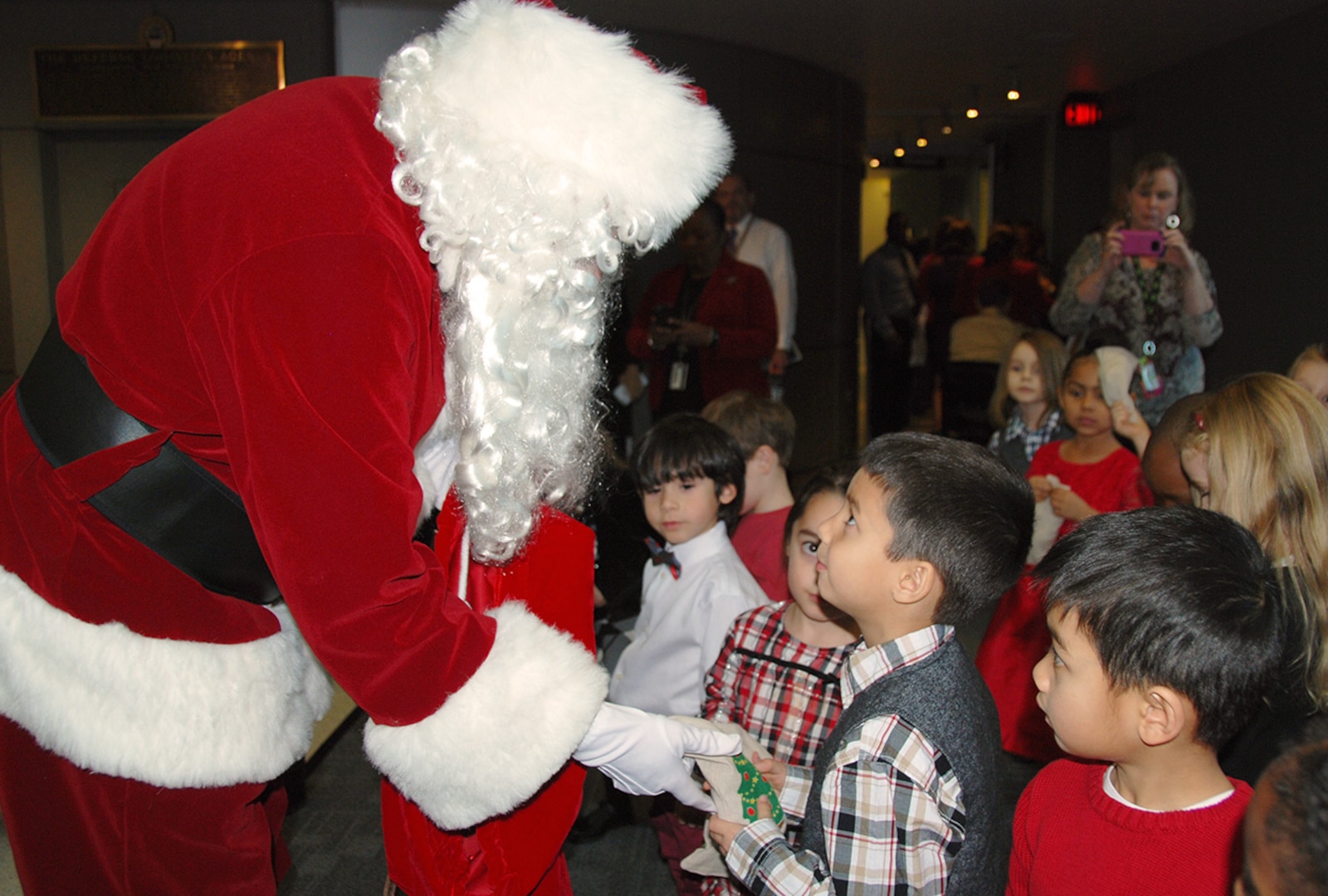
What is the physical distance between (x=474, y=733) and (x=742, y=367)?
12.1ft

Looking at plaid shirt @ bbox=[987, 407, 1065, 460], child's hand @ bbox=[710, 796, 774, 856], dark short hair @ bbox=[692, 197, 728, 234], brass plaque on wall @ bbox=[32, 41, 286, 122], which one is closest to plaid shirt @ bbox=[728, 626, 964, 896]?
child's hand @ bbox=[710, 796, 774, 856]

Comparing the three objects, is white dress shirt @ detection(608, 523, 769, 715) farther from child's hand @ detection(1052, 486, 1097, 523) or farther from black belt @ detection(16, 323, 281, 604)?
black belt @ detection(16, 323, 281, 604)

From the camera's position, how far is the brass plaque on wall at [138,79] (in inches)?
196

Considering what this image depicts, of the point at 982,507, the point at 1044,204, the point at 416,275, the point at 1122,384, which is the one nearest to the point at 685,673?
the point at 982,507

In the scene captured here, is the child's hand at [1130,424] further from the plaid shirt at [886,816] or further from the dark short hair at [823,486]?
the plaid shirt at [886,816]

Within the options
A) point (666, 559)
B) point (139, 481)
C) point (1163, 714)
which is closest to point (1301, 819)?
point (1163, 714)

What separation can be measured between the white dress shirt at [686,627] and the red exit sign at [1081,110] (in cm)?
644

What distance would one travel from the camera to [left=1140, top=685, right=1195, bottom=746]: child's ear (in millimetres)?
1238

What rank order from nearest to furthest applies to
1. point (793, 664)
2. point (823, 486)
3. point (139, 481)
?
point (139, 481)
point (793, 664)
point (823, 486)

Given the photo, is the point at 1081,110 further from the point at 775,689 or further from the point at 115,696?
the point at 115,696

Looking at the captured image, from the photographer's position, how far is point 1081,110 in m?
7.48

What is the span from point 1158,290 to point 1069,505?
1.12 m

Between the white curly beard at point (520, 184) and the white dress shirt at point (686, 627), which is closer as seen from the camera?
the white curly beard at point (520, 184)

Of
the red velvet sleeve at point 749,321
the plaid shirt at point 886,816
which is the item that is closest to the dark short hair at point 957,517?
the plaid shirt at point 886,816
